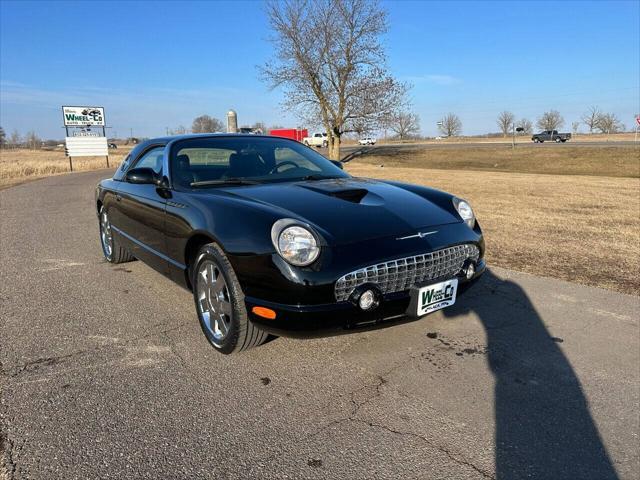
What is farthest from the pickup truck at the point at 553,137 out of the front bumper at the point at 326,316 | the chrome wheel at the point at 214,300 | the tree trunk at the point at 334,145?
the chrome wheel at the point at 214,300

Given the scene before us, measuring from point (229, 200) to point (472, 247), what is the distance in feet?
5.65

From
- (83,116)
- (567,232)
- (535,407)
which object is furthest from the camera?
(83,116)

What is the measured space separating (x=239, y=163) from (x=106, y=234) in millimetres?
2515

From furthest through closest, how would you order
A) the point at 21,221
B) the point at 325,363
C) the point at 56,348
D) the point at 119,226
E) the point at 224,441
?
the point at 21,221, the point at 119,226, the point at 56,348, the point at 325,363, the point at 224,441

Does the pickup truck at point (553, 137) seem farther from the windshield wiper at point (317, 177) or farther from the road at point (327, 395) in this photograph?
the windshield wiper at point (317, 177)

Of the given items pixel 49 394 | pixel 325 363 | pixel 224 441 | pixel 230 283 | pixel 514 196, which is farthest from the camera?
pixel 514 196

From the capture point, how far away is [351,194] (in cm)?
341

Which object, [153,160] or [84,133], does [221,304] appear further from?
[84,133]

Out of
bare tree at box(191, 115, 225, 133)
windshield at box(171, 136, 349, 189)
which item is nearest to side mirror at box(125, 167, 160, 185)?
windshield at box(171, 136, 349, 189)

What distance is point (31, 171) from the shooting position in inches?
1020

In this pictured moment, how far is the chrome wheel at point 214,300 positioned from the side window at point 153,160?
124 centimetres

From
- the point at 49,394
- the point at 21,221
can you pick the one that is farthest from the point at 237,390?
the point at 21,221

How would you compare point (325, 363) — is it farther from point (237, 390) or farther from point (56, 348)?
point (56, 348)

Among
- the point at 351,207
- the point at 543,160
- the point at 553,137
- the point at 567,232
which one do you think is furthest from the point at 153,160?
the point at 553,137
